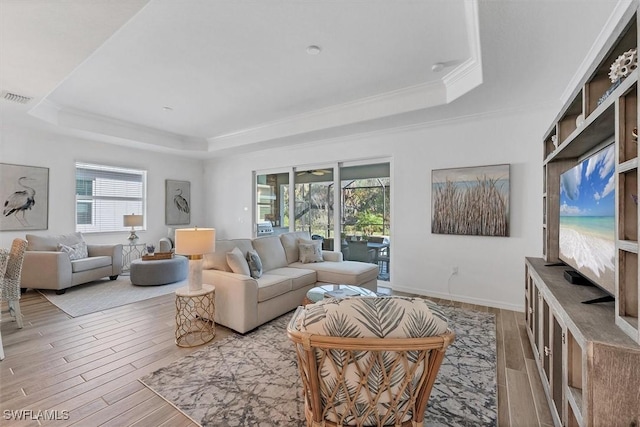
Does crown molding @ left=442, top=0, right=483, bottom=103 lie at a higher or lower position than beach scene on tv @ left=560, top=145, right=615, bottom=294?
higher

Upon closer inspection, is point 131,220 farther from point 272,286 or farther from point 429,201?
point 429,201

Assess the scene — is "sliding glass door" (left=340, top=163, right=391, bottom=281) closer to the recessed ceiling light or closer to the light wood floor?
the light wood floor

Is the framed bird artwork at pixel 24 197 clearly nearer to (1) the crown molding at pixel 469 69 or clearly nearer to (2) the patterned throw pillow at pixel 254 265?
(2) the patterned throw pillow at pixel 254 265

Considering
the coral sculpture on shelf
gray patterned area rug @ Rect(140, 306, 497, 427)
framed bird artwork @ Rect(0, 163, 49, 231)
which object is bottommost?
gray patterned area rug @ Rect(140, 306, 497, 427)

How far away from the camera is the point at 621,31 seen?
4.11 feet

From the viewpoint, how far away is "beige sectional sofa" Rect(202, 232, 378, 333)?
9.53 ft

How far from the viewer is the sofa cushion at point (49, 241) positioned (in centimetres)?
437

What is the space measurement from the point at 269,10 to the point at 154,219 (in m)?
5.50

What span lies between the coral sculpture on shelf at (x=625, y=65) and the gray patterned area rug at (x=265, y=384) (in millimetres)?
1939

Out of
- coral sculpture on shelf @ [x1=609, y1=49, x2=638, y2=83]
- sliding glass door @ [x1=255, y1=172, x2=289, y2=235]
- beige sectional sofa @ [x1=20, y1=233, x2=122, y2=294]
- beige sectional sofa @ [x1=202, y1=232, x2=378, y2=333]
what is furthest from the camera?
sliding glass door @ [x1=255, y1=172, x2=289, y2=235]

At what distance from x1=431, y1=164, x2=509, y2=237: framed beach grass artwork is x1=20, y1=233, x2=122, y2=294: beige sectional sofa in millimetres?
5280

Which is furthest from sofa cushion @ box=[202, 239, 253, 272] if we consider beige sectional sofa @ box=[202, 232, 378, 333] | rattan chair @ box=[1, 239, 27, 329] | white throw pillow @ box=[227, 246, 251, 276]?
rattan chair @ box=[1, 239, 27, 329]

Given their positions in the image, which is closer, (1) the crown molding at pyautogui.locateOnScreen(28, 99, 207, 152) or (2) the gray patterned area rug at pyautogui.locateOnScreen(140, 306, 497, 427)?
(2) the gray patterned area rug at pyautogui.locateOnScreen(140, 306, 497, 427)

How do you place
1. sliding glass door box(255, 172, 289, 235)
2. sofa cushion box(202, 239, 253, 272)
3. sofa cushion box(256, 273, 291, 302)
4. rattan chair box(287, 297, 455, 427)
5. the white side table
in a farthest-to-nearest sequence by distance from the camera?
1. sliding glass door box(255, 172, 289, 235)
2. the white side table
3. sofa cushion box(202, 239, 253, 272)
4. sofa cushion box(256, 273, 291, 302)
5. rattan chair box(287, 297, 455, 427)
